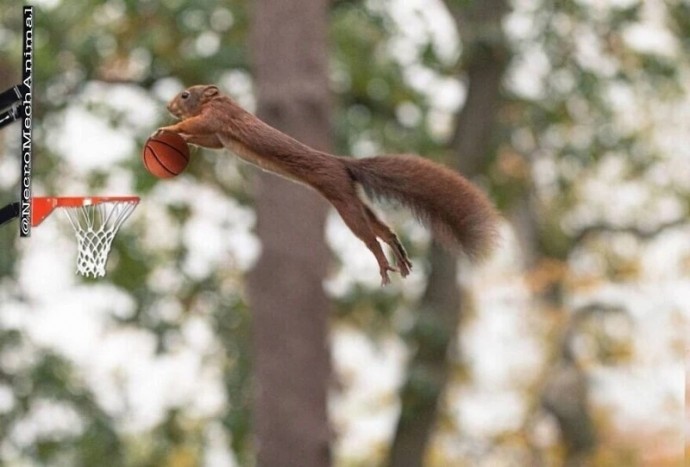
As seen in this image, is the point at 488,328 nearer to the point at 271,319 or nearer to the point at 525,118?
the point at 525,118

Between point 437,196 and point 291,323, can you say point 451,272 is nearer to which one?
point 291,323

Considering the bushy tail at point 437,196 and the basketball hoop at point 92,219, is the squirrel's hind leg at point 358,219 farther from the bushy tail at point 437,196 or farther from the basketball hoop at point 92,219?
the basketball hoop at point 92,219

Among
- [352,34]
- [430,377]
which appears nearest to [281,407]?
[430,377]

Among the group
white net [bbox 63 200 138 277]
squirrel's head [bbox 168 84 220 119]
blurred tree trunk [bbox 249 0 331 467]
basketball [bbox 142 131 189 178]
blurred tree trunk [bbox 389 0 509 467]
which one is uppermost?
blurred tree trunk [bbox 389 0 509 467]

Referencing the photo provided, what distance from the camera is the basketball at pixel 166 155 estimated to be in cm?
99

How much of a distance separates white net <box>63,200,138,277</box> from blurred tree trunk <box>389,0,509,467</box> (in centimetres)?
563

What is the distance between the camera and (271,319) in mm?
5535

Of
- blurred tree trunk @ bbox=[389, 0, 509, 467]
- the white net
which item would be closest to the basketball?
the white net

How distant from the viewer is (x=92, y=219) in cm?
139

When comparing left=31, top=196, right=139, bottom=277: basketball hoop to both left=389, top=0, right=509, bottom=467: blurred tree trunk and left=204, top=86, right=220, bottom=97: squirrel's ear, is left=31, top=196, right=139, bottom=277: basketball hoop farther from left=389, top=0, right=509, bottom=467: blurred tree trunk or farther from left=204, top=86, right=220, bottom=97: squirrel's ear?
left=389, top=0, right=509, bottom=467: blurred tree trunk

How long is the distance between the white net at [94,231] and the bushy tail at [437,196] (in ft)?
1.25

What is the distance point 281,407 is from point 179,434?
2201 millimetres

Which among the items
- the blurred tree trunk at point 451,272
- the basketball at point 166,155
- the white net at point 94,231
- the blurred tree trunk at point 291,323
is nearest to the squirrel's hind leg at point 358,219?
the basketball at point 166,155

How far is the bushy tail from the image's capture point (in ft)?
3.07
